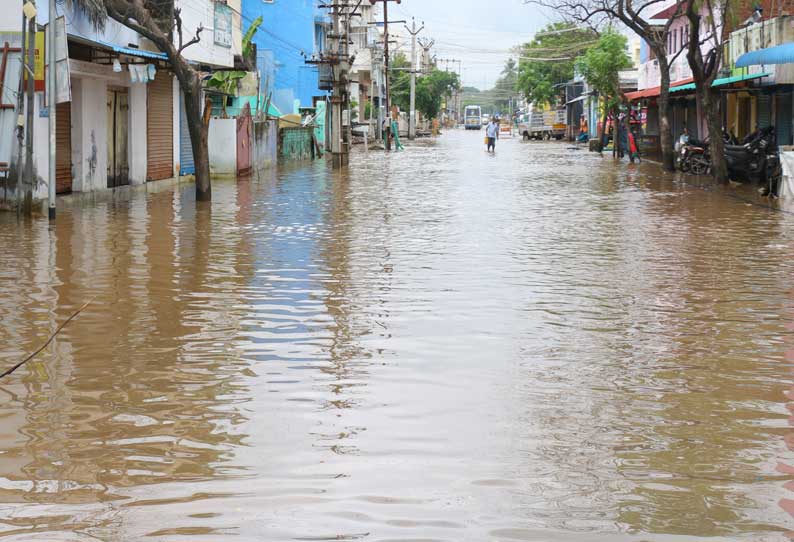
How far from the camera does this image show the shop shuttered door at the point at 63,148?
2367cm

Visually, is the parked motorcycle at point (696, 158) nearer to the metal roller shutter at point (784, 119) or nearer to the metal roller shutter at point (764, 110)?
the metal roller shutter at point (764, 110)

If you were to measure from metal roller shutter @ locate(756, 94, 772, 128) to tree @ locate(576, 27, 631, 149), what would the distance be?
1688cm

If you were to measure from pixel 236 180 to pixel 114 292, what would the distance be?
2197 centimetres

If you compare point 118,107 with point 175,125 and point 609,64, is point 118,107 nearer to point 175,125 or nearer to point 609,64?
point 175,125

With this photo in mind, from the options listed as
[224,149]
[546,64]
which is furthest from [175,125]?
[546,64]

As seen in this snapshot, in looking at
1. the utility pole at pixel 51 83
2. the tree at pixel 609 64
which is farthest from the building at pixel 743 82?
the utility pole at pixel 51 83

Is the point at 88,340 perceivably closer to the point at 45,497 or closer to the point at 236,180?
the point at 45,497

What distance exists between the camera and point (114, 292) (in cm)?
1177

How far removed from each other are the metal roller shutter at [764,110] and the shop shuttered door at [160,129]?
55.2ft

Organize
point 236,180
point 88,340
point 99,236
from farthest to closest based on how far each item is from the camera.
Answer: point 236,180, point 99,236, point 88,340

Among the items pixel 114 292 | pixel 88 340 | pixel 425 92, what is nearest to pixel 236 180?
pixel 114 292

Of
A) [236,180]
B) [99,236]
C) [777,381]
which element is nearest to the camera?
[777,381]

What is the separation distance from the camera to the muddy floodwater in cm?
518

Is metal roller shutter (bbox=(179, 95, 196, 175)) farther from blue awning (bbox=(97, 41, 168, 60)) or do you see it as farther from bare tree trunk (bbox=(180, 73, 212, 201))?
bare tree trunk (bbox=(180, 73, 212, 201))
